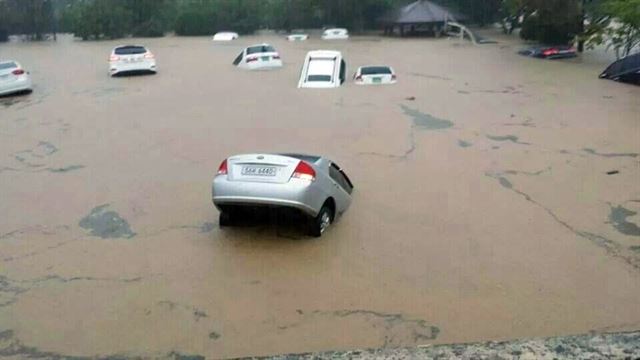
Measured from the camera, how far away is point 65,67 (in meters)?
31.7

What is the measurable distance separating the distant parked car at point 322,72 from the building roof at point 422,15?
25.9 meters

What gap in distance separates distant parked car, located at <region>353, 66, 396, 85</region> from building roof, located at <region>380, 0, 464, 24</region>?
26.1 m

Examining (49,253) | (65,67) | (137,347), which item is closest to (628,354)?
(137,347)

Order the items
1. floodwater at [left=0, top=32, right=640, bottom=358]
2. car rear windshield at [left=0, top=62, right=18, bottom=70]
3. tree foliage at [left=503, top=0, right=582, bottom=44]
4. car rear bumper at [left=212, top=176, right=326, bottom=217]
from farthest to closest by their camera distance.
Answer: tree foliage at [left=503, top=0, right=582, bottom=44] → car rear windshield at [left=0, top=62, right=18, bottom=70] → car rear bumper at [left=212, top=176, right=326, bottom=217] → floodwater at [left=0, top=32, right=640, bottom=358]

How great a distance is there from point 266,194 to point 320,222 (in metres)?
1.05

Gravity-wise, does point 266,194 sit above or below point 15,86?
above

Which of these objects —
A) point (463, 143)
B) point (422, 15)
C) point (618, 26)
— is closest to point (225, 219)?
point (463, 143)

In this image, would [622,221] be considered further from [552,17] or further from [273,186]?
[552,17]

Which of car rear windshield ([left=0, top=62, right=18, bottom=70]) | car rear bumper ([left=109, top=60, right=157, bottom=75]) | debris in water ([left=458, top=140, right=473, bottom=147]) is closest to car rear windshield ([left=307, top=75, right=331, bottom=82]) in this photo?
car rear bumper ([left=109, top=60, right=157, bottom=75])

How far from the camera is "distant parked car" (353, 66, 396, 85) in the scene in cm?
2381

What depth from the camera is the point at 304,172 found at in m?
8.20

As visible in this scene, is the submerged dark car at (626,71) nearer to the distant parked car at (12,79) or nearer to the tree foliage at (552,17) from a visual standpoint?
the tree foliage at (552,17)

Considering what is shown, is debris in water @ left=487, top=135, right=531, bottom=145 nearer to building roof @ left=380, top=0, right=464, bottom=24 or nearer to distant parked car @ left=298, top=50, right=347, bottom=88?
distant parked car @ left=298, top=50, right=347, bottom=88

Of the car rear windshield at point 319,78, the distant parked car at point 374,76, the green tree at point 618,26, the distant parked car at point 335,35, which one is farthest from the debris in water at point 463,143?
the distant parked car at point 335,35
